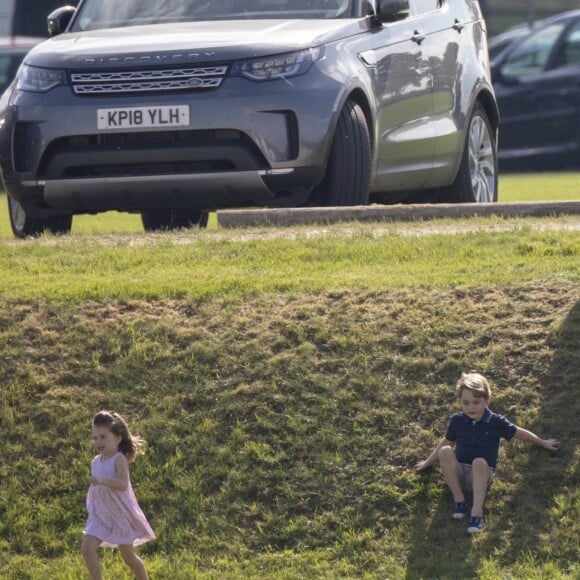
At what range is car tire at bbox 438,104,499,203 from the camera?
11164mm

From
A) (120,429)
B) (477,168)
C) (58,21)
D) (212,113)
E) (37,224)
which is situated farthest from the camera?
(477,168)

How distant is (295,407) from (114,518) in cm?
107

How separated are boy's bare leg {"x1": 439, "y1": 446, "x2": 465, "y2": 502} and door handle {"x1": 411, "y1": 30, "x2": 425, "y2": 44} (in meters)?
4.75

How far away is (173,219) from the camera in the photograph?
1160cm

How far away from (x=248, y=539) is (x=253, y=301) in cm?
141

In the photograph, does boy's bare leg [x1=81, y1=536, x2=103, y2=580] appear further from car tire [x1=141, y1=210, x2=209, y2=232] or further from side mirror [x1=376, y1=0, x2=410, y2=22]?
car tire [x1=141, y1=210, x2=209, y2=232]

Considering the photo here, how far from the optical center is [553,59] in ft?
64.1

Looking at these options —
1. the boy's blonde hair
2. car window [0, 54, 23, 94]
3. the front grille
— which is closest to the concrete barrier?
the front grille

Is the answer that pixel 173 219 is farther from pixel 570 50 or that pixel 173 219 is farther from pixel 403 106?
pixel 570 50

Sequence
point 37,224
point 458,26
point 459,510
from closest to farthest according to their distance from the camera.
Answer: point 459,510 < point 37,224 < point 458,26

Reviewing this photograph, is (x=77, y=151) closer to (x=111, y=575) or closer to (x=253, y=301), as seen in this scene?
(x=253, y=301)

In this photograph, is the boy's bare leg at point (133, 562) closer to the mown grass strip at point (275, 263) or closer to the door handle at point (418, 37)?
the mown grass strip at point (275, 263)

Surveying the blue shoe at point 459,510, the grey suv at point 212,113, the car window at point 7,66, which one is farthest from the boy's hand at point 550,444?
the car window at point 7,66

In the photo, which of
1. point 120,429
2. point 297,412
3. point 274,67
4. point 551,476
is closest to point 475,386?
point 551,476
